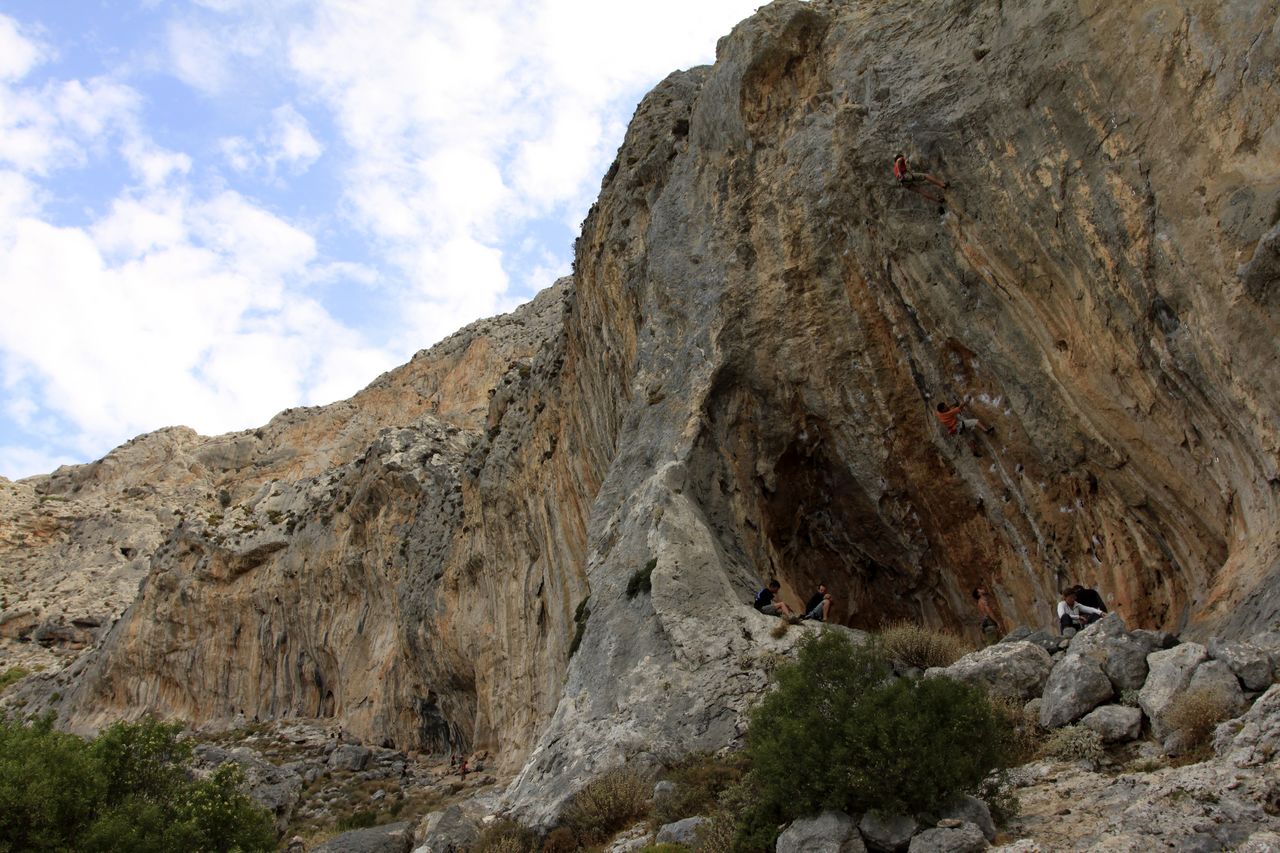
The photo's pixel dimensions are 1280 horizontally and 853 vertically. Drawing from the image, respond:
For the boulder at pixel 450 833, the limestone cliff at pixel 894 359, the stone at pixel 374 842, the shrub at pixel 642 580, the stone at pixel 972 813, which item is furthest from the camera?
the shrub at pixel 642 580

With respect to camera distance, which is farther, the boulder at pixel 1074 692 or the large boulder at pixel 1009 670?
the large boulder at pixel 1009 670

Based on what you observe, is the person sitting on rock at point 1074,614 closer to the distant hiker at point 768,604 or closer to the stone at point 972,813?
the distant hiker at point 768,604

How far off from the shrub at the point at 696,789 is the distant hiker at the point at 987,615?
17.0 ft

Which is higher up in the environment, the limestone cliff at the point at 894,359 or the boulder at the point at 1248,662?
the limestone cliff at the point at 894,359

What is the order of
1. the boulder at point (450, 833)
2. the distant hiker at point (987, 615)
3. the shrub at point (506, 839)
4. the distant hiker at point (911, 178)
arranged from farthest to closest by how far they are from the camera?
the distant hiker at point (911, 178)
the distant hiker at point (987, 615)
the boulder at point (450, 833)
the shrub at point (506, 839)

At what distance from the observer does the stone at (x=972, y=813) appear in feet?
24.6

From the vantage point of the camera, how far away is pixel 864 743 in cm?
788

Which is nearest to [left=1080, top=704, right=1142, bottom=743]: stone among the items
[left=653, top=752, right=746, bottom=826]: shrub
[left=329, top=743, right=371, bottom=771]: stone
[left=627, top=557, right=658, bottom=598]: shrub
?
[left=653, top=752, right=746, bottom=826]: shrub

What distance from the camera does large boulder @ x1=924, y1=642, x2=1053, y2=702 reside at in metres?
10.1

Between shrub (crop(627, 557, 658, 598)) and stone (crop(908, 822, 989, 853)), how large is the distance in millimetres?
7594

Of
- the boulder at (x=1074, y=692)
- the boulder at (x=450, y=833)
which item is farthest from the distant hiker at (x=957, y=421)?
the boulder at (x=450, y=833)

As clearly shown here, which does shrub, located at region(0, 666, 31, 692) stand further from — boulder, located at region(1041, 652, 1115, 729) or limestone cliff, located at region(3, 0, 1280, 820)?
boulder, located at region(1041, 652, 1115, 729)

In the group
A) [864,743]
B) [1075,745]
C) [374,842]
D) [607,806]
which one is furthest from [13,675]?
[1075,745]

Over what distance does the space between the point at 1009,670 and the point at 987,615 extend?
16.6 ft
